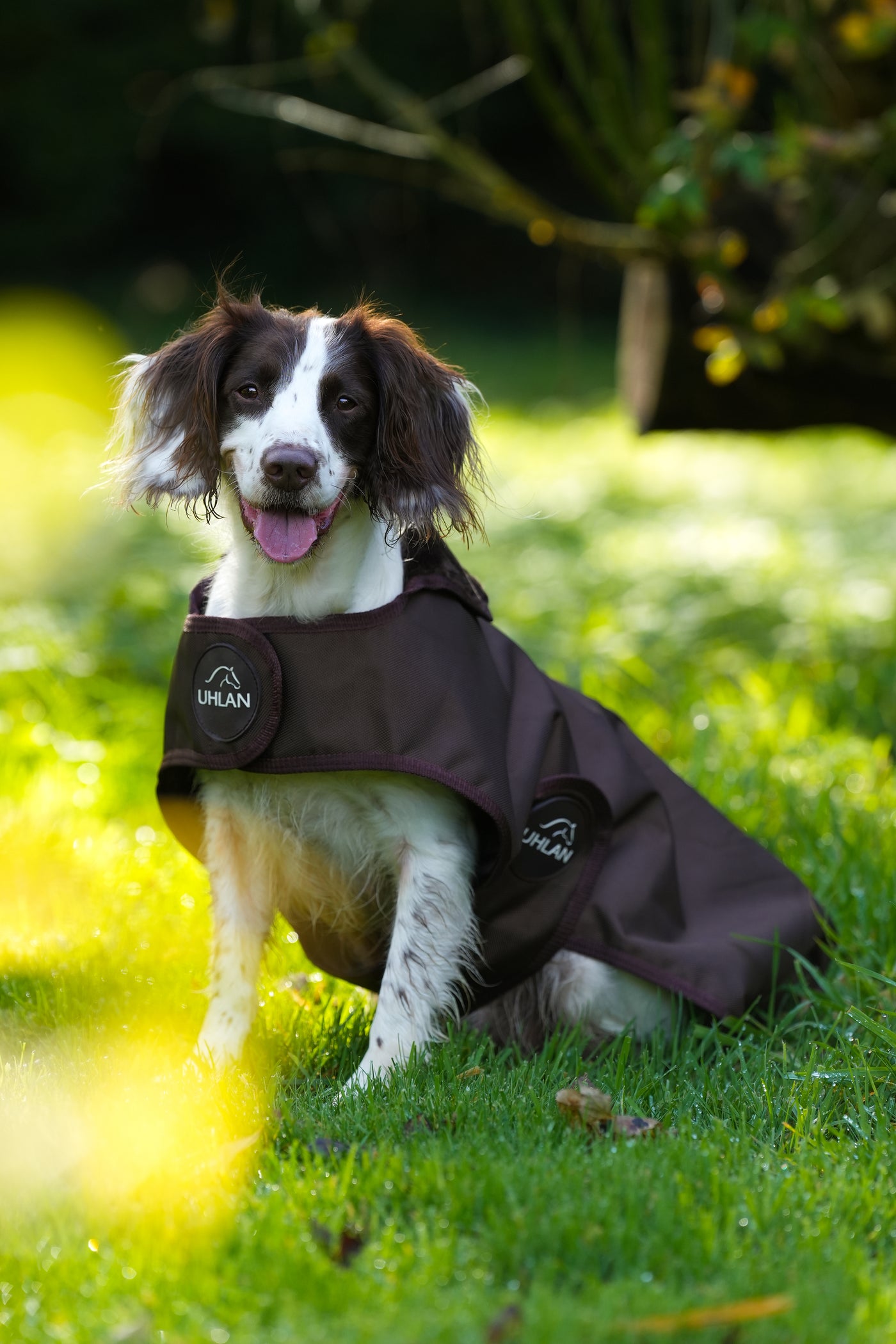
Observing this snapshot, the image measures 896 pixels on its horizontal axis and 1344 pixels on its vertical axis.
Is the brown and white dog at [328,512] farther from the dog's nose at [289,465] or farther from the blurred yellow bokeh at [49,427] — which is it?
the blurred yellow bokeh at [49,427]

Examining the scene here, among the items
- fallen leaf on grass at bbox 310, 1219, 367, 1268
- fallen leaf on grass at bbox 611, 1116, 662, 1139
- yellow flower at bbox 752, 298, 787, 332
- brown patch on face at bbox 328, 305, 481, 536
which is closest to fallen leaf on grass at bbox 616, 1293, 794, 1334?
fallen leaf on grass at bbox 310, 1219, 367, 1268

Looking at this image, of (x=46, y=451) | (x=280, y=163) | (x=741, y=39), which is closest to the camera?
(x=741, y=39)

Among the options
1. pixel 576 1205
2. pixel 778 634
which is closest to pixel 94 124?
pixel 778 634

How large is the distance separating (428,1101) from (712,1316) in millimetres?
793

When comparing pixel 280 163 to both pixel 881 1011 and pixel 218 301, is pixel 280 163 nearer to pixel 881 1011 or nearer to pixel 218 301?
pixel 218 301

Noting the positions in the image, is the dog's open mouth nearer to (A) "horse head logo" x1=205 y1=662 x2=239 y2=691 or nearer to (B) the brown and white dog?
(B) the brown and white dog

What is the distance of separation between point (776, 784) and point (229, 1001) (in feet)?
6.17

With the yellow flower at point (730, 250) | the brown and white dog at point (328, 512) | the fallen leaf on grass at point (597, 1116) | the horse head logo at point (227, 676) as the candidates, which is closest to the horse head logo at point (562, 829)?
the brown and white dog at point (328, 512)

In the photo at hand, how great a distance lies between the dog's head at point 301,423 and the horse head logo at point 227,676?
0.77 ft

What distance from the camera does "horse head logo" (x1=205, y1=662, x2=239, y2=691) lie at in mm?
2617

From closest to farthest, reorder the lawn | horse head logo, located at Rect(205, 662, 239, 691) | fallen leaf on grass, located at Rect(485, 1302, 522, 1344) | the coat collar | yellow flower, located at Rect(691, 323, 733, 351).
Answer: fallen leaf on grass, located at Rect(485, 1302, 522, 1344) → the lawn → horse head logo, located at Rect(205, 662, 239, 691) → the coat collar → yellow flower, located at Rect(691, 323, 733, 351)

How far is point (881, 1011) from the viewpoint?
9.04 ft

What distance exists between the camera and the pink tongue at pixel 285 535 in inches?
102

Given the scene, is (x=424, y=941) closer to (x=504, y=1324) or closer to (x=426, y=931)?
(x=426, y=931)
